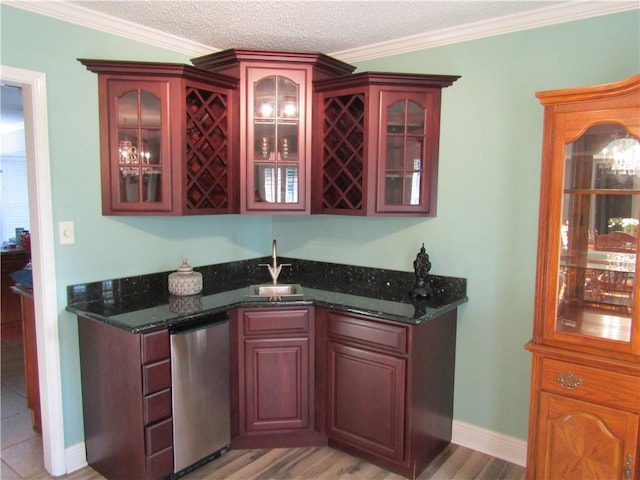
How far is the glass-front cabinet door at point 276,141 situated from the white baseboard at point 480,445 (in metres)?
1.67

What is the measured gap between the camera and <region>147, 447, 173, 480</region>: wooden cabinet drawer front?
225cm

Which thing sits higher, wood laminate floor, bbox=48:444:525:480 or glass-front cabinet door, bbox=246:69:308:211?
glass-front cabinet door, bbox=246:69:308:211

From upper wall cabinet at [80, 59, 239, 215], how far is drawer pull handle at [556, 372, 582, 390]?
207 cm

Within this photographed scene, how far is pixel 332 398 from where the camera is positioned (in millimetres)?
2699

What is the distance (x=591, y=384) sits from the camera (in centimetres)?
197

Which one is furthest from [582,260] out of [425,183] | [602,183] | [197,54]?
[197,54]

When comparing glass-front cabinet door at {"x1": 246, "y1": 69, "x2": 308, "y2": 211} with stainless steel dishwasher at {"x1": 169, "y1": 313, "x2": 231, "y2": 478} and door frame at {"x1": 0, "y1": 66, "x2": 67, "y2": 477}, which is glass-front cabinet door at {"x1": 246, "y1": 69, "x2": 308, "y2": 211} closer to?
stainless steel dishwasher at {"x1": 169, "y1": 313, "x2": 231, "y2": 478}

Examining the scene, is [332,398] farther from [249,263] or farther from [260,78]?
[260,78]

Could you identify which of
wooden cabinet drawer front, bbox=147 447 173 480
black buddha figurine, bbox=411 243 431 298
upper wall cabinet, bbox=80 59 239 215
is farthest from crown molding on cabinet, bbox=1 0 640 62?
wooden cabinet drawer front, bbox=147 447 173 480

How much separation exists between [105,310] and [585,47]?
9.15 feet

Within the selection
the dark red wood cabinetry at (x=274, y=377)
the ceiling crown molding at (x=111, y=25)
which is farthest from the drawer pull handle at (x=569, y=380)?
the ceiling crown molding at (x=111, y=25)

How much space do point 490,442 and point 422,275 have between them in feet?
3.45

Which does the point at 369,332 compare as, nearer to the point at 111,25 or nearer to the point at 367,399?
the point at 367,399

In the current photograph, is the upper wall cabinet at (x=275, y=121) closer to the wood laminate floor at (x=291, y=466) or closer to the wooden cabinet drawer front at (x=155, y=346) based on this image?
the wooden cabinet drawer front at (x=155, y=346)
